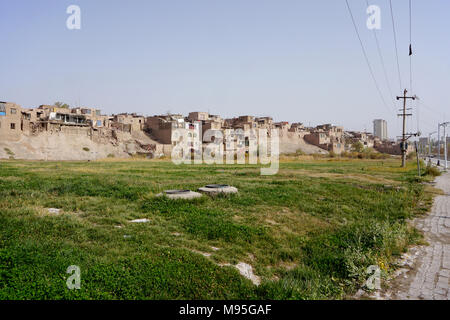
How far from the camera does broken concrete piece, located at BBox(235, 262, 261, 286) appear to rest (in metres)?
5.90

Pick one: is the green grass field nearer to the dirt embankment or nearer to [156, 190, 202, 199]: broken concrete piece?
[156, 190, 202, 199]: broken concrete piece

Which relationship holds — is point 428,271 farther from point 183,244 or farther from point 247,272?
point 183,244

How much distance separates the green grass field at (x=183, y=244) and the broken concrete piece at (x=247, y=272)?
0.13m

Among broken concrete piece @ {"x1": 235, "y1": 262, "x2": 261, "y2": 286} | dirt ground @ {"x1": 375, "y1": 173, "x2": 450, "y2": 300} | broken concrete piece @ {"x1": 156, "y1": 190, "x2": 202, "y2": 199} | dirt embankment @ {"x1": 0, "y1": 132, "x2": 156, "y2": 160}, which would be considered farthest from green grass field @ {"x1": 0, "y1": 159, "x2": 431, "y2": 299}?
dirt embankment @ {"x1": 0, "y1": 132, "x2": 156, "y2": 160}

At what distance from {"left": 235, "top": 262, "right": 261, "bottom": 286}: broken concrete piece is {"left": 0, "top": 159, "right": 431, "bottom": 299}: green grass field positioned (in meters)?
0.13

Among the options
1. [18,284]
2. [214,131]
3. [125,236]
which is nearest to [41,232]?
[125,236]

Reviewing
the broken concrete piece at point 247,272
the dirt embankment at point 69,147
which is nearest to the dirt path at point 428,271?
the broken concrete piece at point 247,272

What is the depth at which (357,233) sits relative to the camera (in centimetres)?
914

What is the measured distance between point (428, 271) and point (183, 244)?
17.6ft

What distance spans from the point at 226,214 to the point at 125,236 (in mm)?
3478

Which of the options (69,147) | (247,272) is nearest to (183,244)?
(247,272)
